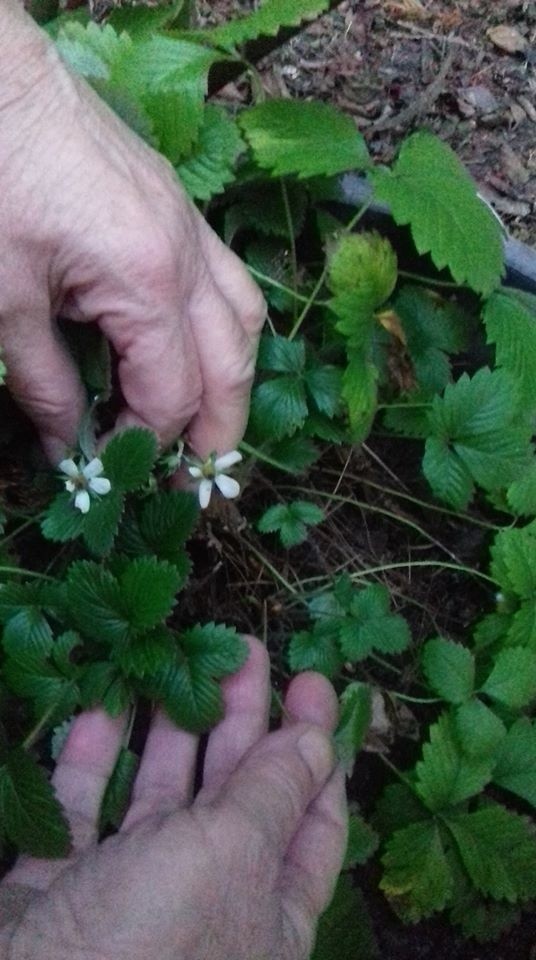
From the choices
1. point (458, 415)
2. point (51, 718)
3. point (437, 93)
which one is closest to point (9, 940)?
point (51, 718)

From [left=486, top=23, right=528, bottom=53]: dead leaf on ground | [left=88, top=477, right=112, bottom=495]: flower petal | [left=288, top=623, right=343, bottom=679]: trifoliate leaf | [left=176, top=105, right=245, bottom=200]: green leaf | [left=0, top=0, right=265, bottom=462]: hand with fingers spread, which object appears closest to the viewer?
[left=0, top=0, right=265, bottom=462]: hand with fingers spread

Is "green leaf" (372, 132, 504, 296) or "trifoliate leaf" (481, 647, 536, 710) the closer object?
"green leaf" (372, 132, 504, 296)

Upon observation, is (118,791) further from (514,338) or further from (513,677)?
(514,338)

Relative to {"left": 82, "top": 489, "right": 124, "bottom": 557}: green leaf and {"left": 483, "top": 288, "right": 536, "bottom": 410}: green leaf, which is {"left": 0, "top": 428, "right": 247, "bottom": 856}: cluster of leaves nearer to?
{"left": 82, "top": 489, "right": 124, "bottom": 557}: green leaf

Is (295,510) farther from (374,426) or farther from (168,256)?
(168,256)

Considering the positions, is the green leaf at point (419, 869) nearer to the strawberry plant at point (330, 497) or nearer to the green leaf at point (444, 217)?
the strawberry plant at point (330, 497)

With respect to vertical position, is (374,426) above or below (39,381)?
below

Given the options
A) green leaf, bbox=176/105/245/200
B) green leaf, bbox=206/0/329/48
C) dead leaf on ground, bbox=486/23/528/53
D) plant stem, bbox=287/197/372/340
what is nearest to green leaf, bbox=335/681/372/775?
plant stem, bbox=287/197/372/340
